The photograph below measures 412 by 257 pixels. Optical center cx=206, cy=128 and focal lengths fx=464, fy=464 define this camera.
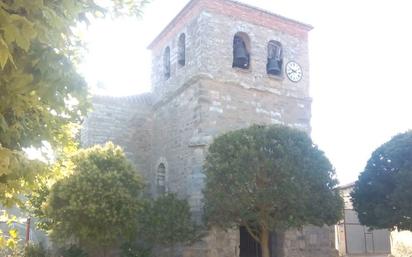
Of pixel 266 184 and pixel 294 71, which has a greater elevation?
pixel 294 71

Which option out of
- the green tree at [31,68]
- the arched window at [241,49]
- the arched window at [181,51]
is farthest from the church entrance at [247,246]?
the green tree at [31,68]

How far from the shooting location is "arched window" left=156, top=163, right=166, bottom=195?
16.0 meters

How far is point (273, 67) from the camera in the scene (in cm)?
1553

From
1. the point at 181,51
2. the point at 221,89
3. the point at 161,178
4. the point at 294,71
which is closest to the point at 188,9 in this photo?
the point at 181,51

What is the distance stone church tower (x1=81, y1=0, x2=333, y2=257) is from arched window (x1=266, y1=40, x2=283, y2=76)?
1.4 inches

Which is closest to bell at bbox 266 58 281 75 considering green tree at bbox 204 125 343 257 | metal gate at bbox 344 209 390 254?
green tree at bbox 204 125 343 257

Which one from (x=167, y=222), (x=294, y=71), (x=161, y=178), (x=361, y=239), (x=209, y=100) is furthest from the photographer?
(x=361, y=239)

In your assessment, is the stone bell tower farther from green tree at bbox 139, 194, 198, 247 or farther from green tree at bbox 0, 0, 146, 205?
green tree at bbox 0, 0, 146, 205

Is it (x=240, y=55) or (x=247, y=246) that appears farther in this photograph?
(x=247, y=246)

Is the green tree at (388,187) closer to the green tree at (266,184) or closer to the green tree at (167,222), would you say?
the green tree at (266,184)

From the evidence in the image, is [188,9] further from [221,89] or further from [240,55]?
[221,89]

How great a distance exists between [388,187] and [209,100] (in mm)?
5891

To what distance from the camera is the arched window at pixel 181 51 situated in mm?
15898

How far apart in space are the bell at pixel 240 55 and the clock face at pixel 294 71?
1.56 metres
